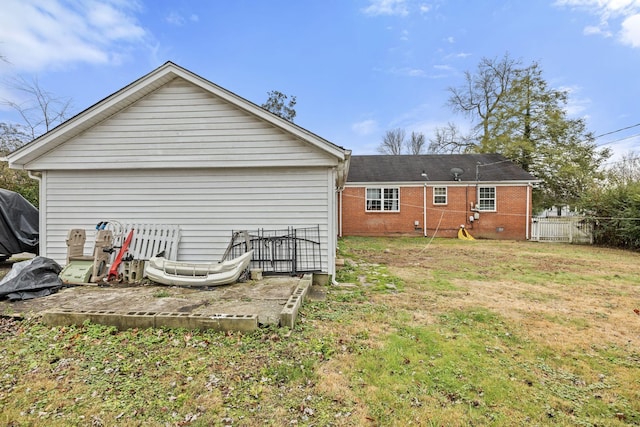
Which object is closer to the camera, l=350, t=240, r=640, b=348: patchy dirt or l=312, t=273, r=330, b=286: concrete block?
l=350, t=240, r=640, b=348: patchy dirt

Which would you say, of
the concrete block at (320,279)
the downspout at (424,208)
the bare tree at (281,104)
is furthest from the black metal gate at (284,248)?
the bare tree at (281,104)

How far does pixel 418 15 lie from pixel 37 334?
16.1 m

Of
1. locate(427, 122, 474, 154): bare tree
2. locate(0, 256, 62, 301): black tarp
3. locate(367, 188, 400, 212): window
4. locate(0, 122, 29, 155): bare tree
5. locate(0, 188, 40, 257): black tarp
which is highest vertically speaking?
locate(427, 122, 474, 154): bare tree

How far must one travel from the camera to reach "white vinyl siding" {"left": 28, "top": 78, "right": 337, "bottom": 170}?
633cm

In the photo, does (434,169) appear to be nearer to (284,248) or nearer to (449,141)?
(449,141)

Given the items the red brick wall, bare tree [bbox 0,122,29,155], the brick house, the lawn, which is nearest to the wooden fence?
the brick house

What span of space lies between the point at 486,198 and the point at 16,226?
67.5 feet

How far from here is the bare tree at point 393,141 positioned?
37344mm

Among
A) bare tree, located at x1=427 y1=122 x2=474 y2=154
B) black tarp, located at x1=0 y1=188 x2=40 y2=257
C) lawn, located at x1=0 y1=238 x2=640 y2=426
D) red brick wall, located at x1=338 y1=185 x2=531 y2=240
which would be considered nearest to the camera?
lawn, located at x1=0 y1=238 x2=640 y2=426

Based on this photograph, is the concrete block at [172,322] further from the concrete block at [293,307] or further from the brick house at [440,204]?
the brick house at [440,204]

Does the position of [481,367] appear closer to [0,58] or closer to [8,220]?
[8,220]

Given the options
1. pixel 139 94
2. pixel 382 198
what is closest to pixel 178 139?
pixel 139 94

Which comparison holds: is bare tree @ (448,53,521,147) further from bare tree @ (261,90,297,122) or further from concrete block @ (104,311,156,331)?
concrete block @ (104,311,156,331)

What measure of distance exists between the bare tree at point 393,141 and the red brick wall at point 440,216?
21.0 meters
